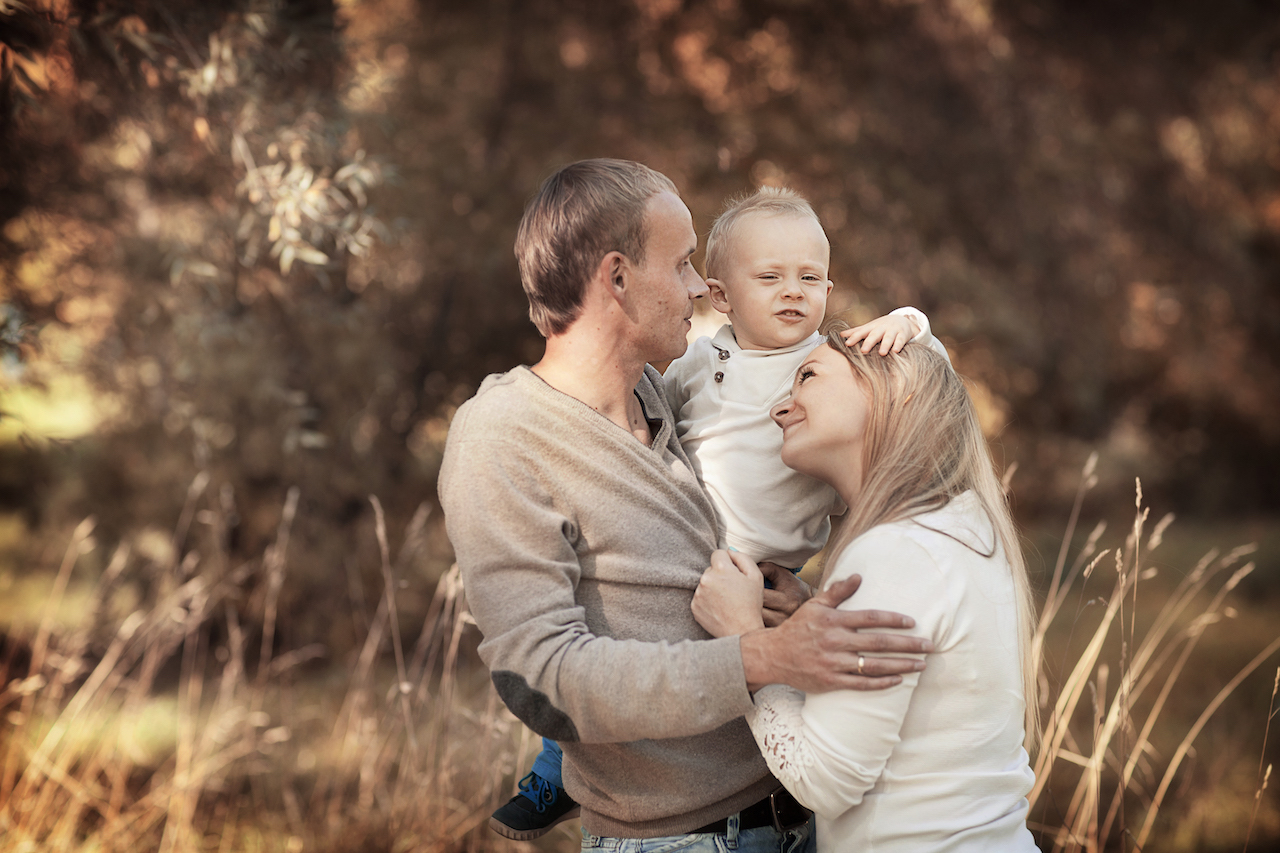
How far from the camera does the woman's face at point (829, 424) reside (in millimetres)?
1722

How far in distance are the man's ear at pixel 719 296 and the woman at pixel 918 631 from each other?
1.61 ft

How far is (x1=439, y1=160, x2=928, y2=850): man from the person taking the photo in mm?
1460

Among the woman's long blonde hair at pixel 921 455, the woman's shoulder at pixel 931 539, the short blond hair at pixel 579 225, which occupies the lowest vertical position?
the woman's shoulder at pixel 931 539

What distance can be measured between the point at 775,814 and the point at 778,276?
1094mm

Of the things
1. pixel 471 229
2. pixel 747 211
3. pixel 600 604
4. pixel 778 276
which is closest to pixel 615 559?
pixel 600 604

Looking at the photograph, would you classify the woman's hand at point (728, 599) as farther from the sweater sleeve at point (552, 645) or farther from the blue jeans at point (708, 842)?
the blue jeans at point (708, 842)

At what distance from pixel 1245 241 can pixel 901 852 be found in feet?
34.7

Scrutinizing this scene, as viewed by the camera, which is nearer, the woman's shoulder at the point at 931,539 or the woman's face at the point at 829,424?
the woman's shoulder at the point at 931,539

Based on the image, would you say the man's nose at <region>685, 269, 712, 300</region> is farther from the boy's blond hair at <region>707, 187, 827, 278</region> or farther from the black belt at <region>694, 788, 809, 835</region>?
the black belt at <region>694, 788, 809, 835</region>

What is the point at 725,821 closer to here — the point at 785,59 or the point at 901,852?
the point at 901,852

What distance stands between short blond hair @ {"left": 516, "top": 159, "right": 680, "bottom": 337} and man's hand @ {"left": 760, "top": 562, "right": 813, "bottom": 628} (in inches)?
25.2

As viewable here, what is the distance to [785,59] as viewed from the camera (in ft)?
20.3

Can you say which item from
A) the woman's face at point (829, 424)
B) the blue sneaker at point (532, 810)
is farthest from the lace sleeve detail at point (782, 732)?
the blue sneaker at point (532, 810)

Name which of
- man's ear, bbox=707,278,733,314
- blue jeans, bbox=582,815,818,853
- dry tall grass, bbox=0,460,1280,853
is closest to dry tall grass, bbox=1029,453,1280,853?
dry tall grass, bbox=0,460,1280,853
